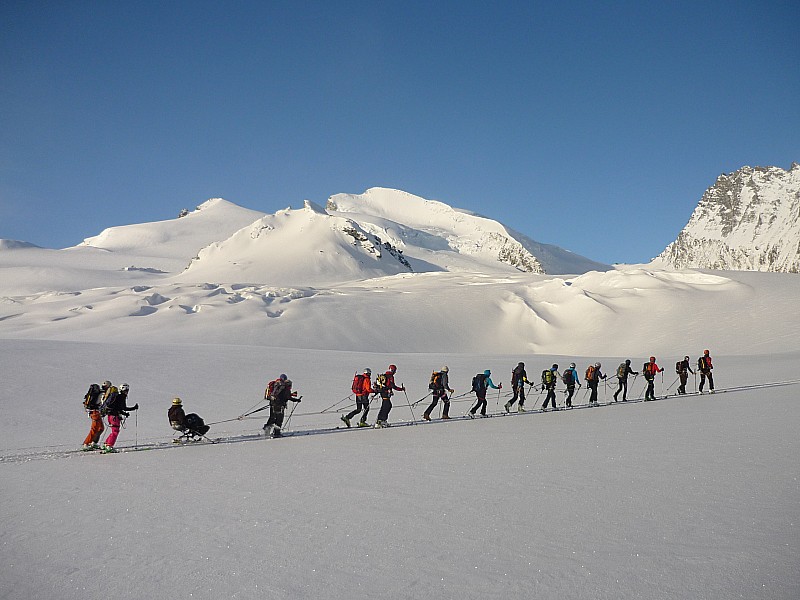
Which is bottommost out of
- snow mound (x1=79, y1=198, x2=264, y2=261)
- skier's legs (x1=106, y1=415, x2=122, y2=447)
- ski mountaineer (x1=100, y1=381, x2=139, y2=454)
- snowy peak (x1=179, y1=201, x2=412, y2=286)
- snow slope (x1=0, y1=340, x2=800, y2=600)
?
snow slope (x1=0, y1=340, x2=800, y2=600)

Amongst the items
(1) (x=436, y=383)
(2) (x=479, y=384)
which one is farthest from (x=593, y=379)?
(1) (x=436, y=383)

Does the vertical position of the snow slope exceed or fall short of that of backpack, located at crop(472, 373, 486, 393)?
it falls short

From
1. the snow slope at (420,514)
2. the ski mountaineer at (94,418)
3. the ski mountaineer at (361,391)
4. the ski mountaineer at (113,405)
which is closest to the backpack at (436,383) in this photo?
the ski mountaineer at (361,391)

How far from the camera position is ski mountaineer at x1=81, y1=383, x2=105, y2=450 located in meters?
11.3

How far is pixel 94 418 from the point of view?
1141cm

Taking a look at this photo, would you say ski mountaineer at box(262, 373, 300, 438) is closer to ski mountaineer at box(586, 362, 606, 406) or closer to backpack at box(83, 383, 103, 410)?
backpack at box(83, 383, 103, 410)

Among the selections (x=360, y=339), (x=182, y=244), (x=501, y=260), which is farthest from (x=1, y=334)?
(x=501, y=260)

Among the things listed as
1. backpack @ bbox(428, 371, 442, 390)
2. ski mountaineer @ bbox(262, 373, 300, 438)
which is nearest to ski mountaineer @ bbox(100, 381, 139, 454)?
ski mountaineer @ bbox(262, 373, 300, 438)

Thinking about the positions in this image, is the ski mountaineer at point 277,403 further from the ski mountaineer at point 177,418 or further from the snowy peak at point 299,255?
the snowy peak at point 299,255

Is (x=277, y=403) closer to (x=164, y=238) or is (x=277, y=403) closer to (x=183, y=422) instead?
(x=183, y=422)

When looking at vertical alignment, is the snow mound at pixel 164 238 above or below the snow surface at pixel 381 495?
above

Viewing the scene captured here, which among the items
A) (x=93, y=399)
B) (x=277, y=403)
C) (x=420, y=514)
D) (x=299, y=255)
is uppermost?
(x=299, y=255)

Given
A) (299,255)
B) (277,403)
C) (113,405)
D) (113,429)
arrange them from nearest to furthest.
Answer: (113,429)
(113,405)
(277,403)
(299,255)

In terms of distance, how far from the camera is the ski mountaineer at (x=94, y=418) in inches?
444
